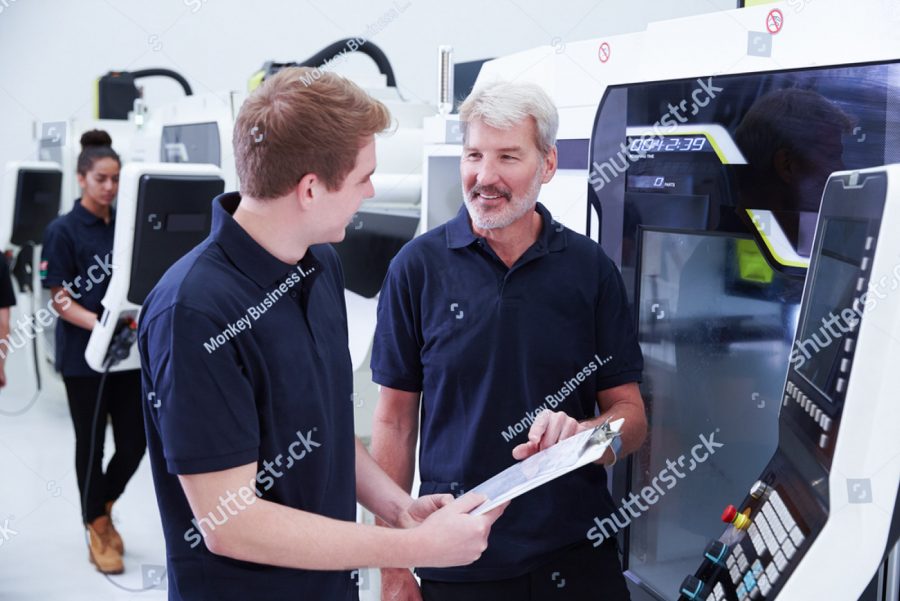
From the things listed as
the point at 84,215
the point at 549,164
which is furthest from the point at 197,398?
Answer: the point at 84,215

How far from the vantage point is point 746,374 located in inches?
67.1

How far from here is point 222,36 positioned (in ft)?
20.0

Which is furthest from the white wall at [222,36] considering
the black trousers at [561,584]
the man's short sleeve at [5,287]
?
the black trousers at [561,584]

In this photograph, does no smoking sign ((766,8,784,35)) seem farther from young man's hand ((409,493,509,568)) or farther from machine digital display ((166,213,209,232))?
machine digital display ((166,213,209,232))

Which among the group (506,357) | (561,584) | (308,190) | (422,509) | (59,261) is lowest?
(561,584)

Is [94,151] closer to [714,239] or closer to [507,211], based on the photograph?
[507,211]

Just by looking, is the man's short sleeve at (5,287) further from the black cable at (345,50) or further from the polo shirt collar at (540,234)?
the polo shirt collar at (540,234)

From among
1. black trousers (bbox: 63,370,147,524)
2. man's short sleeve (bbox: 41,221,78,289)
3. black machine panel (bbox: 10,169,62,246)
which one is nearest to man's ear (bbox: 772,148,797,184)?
black trousers (bbox: 63,370,147,524)

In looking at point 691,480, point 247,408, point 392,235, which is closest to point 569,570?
point 691,480

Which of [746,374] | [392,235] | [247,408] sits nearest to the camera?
[247,408]

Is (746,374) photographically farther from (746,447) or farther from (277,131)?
(277,131)

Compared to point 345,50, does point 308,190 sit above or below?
below

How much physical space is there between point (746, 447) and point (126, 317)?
8.31 ft

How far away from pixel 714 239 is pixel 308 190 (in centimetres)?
82
